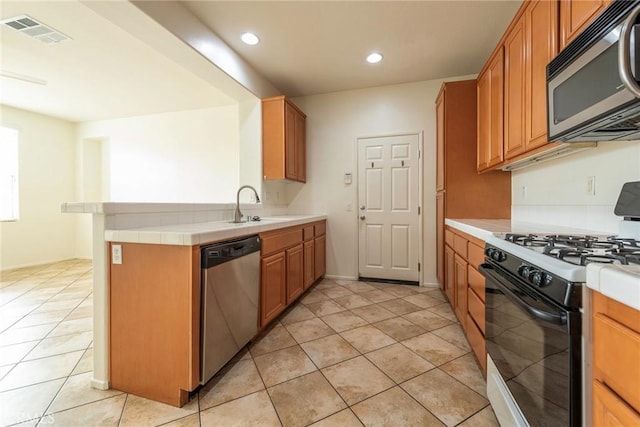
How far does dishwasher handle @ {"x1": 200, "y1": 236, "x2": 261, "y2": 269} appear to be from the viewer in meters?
1.52

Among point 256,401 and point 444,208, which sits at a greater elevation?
point 444,208

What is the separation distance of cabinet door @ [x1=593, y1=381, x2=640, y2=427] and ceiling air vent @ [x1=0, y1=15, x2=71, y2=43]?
13.7 feet

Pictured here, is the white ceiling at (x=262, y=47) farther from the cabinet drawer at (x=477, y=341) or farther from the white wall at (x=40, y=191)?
the cabinet drawer at (x=477, y=341)

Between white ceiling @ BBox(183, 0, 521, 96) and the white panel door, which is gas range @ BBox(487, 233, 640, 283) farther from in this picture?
the white panel door

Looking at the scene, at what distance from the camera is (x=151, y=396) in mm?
1529

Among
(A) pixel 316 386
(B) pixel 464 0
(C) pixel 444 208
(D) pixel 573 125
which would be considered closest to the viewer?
(D) pixel 573 125

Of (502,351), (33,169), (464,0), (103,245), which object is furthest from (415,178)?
(33,169)

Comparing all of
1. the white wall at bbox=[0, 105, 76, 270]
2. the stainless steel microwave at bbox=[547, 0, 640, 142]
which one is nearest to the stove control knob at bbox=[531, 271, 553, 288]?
the stainless steel microwave at bbox=[547, 0, 640, 142]

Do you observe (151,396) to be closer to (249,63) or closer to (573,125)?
(573,125)

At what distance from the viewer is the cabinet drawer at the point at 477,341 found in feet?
5.43

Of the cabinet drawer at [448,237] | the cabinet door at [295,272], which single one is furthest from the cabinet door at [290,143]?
the cabinet drawer at [448,237]

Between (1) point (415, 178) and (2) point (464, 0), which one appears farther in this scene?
(1) point (415, 178)

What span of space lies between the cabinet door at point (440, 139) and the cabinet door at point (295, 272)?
175 cm

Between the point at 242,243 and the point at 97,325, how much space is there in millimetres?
929
